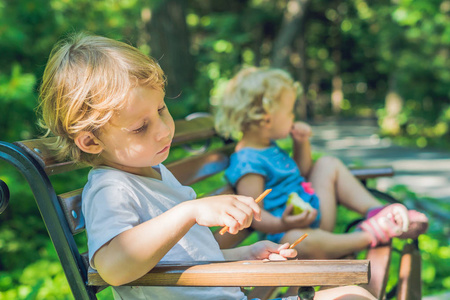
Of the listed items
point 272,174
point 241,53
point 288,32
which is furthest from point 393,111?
point 272,174

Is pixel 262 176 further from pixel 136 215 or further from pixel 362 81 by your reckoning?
pixel 362 81

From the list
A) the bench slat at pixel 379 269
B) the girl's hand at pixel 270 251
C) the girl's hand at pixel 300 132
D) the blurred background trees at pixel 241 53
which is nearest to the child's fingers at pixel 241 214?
the girl's hand at pixel 270 251

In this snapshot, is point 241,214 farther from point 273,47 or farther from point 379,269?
point 273,47

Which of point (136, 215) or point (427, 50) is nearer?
point (136, 215)

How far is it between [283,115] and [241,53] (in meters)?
13.2

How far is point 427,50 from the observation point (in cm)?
1188

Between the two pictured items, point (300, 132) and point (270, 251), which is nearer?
point (270, 251)

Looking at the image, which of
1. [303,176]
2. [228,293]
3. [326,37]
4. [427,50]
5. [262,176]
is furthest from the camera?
[326,37]

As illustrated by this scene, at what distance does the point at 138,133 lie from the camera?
1404mm

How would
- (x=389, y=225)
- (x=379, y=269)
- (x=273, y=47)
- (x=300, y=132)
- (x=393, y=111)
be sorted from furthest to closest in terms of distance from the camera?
1. (x=393, y=111)
2. (x=273, y=47)
3. (x=300, y=132)
4. (x=389, y=225)
5. (x=379, y=269)

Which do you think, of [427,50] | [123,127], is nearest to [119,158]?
[123,127]

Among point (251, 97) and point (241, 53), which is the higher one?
point (251, 97)

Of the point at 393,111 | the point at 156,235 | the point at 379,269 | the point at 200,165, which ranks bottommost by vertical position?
the point at 393,111

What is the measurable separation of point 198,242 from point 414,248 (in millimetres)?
1336
